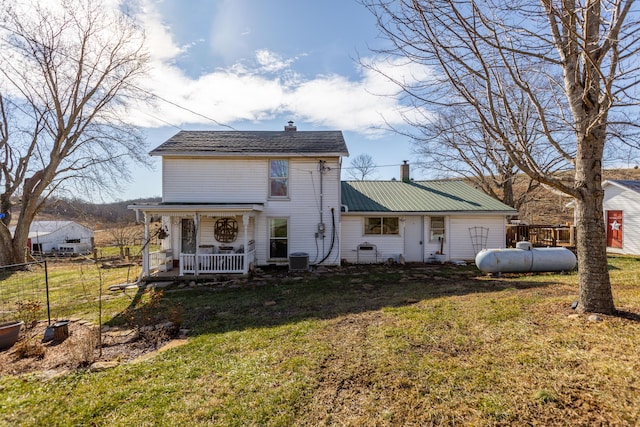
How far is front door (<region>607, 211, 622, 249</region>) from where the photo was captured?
15148mm

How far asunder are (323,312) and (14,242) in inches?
695

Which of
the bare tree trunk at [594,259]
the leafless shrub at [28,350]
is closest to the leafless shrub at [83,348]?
the leafless shrub at [28,350]

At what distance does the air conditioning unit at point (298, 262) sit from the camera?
11469mm

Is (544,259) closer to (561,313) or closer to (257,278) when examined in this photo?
(561,313)

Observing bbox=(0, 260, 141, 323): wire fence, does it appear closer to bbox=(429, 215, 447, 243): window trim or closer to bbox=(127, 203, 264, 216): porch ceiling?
bbox=(127, 203, 264, 216): porch ceiling

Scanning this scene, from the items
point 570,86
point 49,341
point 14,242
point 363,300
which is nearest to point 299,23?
point 570,86

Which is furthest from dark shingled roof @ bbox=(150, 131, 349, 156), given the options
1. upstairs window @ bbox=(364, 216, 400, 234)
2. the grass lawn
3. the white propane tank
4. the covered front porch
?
the grass lawn

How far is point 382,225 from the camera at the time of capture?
1325 centimetres

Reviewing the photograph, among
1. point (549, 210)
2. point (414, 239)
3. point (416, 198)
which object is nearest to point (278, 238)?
point (414, 239)

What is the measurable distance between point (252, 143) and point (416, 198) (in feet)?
26.3

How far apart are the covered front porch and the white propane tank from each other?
8.28 m

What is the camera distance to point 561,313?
5039 millimetres

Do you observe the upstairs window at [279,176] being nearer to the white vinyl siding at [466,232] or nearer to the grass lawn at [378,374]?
the grass lawn at [378,374]

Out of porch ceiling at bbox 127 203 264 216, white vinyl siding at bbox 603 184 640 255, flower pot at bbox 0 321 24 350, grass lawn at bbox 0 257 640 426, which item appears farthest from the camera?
white vinyl siding at bbox 603 184 640 255
